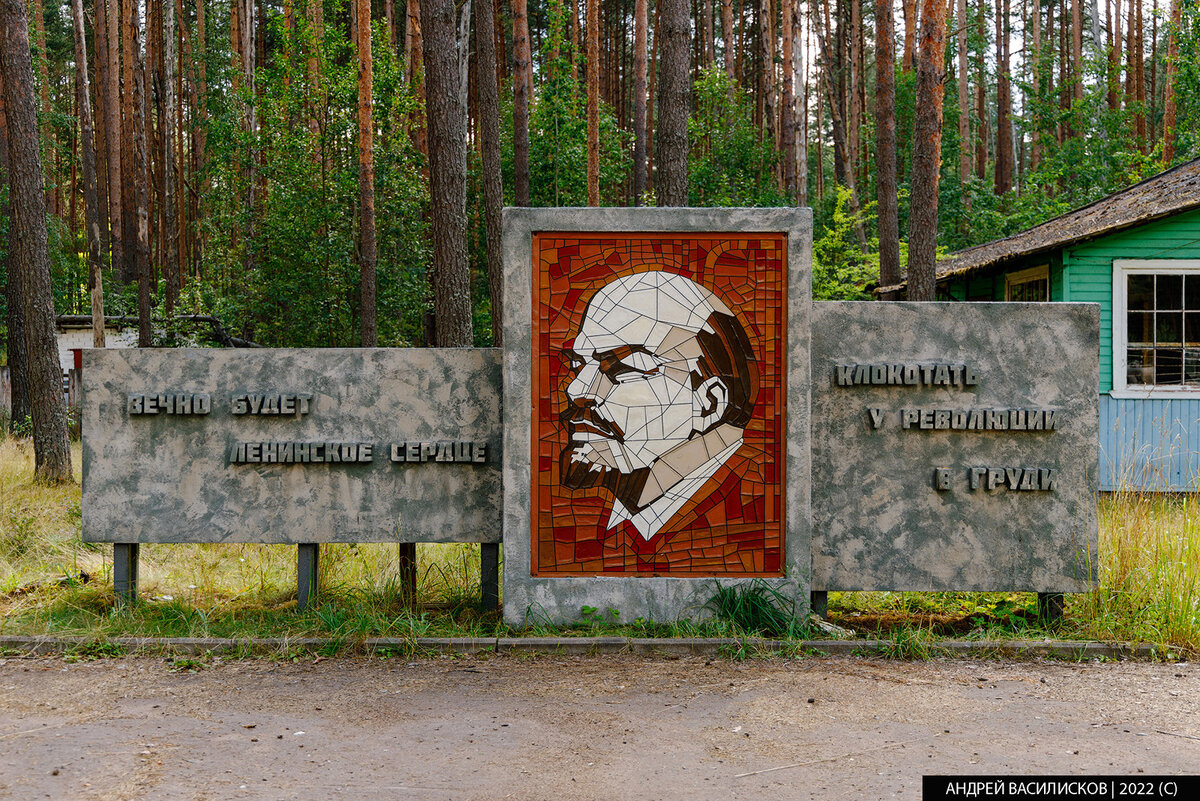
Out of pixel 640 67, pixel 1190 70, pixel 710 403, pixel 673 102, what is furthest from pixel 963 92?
pixel 710 403

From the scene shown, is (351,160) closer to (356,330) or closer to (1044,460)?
(356,330)

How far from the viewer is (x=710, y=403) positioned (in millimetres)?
5840

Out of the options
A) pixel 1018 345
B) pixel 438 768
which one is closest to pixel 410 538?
pixel 438 768

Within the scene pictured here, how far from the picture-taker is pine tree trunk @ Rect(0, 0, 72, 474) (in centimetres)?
1124

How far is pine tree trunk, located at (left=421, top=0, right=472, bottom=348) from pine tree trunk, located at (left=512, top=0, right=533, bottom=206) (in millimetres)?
5860

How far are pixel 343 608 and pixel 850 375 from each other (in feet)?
11.4

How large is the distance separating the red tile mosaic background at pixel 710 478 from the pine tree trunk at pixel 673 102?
6.93 m

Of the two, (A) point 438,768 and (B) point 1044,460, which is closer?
(A) point 438,768

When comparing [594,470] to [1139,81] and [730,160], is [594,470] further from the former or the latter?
[1139,81]

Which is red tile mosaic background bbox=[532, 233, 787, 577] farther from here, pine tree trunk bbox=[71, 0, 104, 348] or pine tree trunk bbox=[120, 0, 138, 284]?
pine tree trunk bbox=[120, 0, 138, 284]

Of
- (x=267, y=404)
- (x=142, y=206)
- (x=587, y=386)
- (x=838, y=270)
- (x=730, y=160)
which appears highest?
(x=730, y=160)

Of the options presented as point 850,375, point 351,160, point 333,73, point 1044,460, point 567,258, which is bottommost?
point 1044,460

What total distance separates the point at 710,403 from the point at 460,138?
7122 millimetres

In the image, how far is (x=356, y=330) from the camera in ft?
57.5
